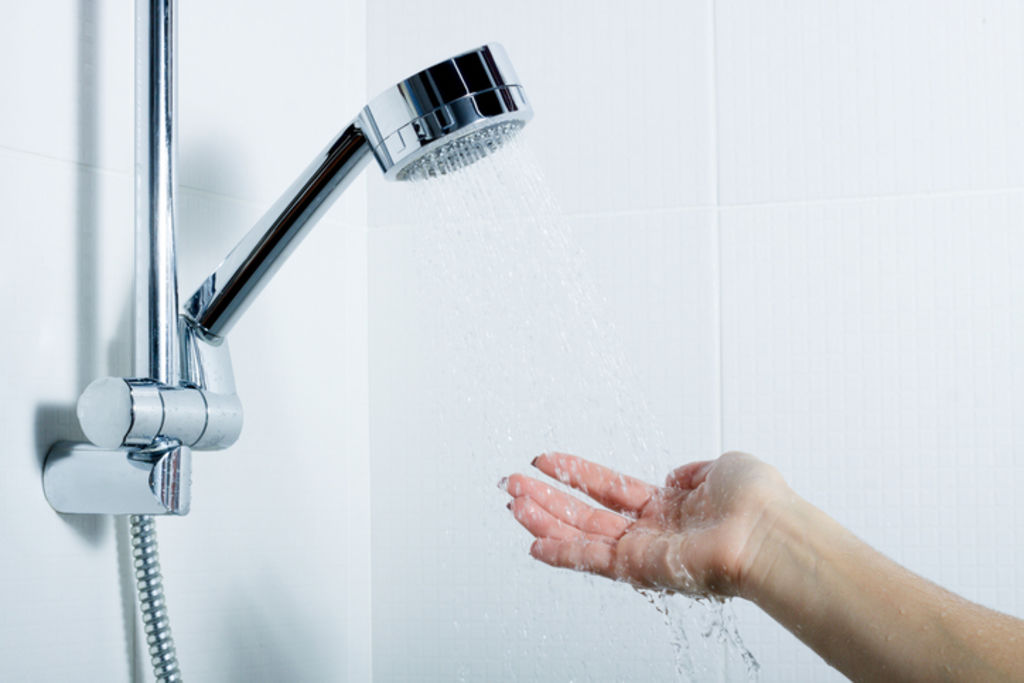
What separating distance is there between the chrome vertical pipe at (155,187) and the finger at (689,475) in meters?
0.41

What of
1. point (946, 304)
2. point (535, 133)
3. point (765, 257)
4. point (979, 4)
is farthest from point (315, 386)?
point (979, 4)

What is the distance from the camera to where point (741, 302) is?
3.29 feet

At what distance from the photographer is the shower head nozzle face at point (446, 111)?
63 cm

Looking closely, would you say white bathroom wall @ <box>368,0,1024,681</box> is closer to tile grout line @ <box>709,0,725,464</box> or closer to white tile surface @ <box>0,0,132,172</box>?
tile grout line @ <box>709,0,725,464</box>

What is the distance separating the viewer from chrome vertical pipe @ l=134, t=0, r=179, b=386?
26.2 inches

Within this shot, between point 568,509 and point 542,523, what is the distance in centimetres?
3

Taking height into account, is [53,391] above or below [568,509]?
above

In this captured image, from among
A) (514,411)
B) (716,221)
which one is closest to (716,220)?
(716,221)

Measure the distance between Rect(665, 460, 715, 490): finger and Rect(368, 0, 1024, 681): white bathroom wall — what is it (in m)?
0.12

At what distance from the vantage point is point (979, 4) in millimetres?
958

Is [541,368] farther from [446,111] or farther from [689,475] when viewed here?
[446,111]

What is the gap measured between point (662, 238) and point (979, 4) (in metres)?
0.37

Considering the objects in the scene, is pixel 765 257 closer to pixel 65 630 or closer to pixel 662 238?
pixel 662 238

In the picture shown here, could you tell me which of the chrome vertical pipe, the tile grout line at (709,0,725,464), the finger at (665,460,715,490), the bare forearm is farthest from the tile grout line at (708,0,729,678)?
the chrome vertical pipe
